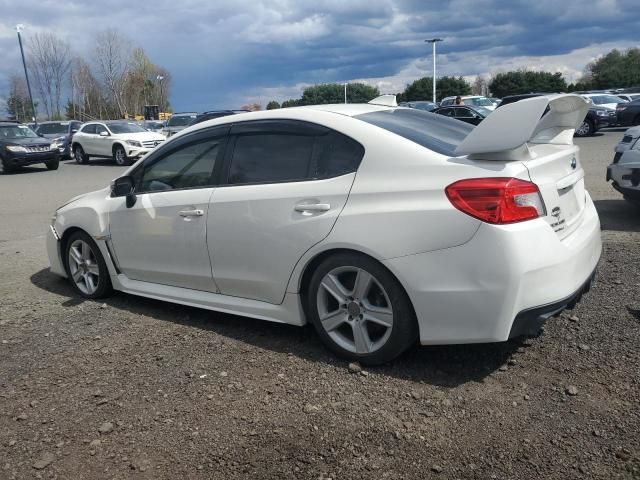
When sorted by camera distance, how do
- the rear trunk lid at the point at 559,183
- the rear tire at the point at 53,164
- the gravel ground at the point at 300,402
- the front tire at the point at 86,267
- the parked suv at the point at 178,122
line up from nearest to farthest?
1. the gravel ground at the point at 300,402
2. the rear trunk lid at the point at 559,183
3. the front tire at the point at 86,267
4. the rear tire at the point at 53,164
5. the parked suv at the point at 178,122

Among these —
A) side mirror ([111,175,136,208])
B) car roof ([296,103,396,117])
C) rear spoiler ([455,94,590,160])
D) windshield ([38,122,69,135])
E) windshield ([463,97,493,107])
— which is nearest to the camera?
rear spoiler ([455,94,590,160])

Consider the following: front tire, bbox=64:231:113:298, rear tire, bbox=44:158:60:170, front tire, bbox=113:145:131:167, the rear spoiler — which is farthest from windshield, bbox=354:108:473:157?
rear tire, bbox=44:158:60:170

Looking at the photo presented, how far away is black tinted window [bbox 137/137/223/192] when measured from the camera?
166 inches

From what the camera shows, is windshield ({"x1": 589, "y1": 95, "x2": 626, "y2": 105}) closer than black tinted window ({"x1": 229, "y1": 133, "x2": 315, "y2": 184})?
No

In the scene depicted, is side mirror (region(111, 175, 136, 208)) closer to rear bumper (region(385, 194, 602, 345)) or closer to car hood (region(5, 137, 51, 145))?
rear bumper (region(385, 194, 602, 345))

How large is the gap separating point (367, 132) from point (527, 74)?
205 ft

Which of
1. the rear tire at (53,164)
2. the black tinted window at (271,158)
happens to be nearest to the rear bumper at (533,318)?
the black tinted window at (271,158)

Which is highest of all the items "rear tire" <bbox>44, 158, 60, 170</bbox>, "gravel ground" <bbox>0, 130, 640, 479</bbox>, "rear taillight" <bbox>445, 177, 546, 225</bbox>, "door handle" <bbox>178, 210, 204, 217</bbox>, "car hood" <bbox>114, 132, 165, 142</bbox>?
"rear taillight" <bbox>445, 177, 546, 225</bbox>

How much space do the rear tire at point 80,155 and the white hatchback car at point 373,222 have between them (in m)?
20.9

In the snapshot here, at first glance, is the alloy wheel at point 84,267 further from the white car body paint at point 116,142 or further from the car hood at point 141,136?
the car hood at point 141,136

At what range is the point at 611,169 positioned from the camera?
6867 millimetres

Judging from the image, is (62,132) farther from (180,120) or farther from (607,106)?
(607,106)

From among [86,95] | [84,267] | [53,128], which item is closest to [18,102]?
[86,95]

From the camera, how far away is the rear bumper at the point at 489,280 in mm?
2963
